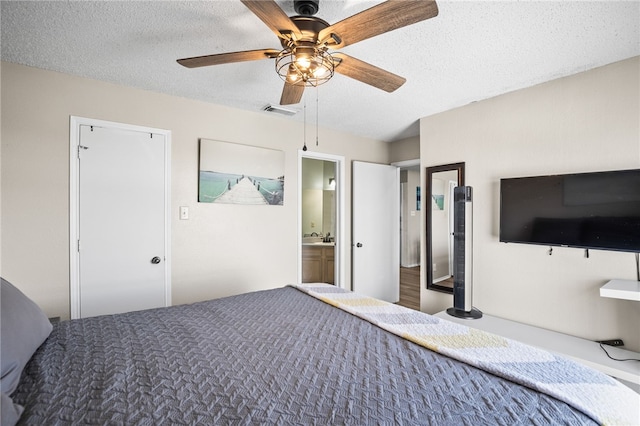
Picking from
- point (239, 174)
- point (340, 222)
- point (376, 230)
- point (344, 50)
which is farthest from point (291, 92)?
point (376, 230)

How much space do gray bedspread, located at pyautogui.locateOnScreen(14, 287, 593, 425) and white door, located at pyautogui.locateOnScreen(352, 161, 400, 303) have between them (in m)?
2.51

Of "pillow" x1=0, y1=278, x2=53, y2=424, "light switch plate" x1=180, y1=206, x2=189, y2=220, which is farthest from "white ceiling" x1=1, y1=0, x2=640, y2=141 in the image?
"pillow" x1=0, y1=278, x2=53, y2=424

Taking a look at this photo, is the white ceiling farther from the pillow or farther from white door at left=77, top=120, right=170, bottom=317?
the pillow

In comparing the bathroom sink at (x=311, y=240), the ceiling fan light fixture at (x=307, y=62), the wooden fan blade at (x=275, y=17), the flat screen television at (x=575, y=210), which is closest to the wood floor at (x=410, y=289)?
the bathroom sink at (x=311, y=240)

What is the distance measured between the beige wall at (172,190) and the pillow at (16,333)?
1.19m

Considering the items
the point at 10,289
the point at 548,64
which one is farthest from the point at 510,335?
the point at 10,289

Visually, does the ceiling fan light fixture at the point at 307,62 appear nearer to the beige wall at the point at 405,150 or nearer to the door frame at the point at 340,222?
the door frame at the point at 340,222

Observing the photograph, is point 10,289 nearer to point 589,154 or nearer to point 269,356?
point 269,356

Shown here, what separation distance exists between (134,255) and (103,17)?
1.78 metres

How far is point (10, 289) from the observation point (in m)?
1.22

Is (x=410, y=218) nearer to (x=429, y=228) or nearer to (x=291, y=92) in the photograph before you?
(x=429, y=228)

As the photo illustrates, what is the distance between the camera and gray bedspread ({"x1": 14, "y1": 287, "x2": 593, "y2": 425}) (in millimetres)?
848

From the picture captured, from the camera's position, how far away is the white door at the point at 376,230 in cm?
396

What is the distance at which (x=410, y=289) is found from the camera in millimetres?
4785
